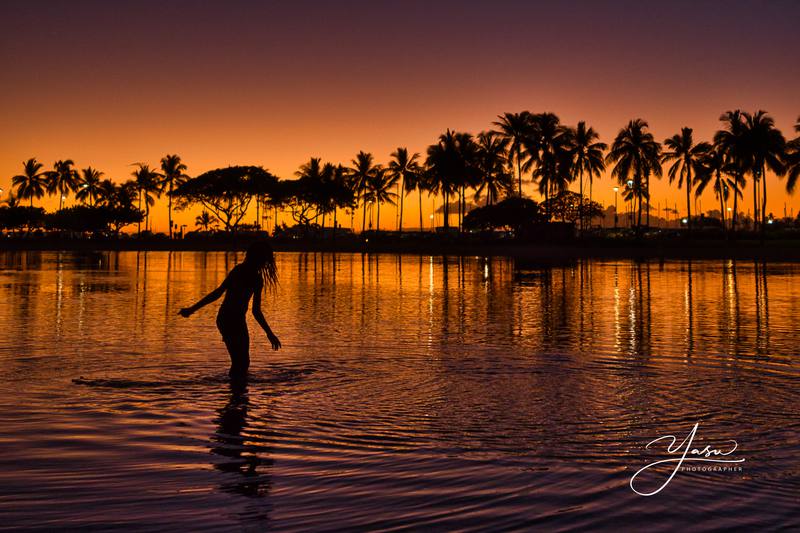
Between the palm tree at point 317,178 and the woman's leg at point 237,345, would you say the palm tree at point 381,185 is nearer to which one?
the palm tree at point 317,178

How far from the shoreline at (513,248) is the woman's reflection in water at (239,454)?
51.1m

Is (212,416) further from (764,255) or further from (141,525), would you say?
(764,255)

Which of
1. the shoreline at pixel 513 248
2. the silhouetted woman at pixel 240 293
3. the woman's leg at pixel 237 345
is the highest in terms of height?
the shoreline at pixel 513 248

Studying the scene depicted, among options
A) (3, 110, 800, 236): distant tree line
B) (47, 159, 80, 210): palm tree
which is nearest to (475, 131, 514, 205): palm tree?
(3, 110, 800, 236): distant tree line

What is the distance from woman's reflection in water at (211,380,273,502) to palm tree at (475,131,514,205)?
260 ft

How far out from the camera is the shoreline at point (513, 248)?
64.1 metres

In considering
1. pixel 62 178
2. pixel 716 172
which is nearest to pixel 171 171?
pixel 62 178

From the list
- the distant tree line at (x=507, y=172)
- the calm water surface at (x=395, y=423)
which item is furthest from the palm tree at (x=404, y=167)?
the calm water surface at (x=395, y=423)

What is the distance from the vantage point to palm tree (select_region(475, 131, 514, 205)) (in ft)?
296

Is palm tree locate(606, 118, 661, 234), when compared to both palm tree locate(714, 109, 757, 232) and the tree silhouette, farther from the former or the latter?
the tree silhouette

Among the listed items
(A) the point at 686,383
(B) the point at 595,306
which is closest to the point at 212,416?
(A) the point at 686,383

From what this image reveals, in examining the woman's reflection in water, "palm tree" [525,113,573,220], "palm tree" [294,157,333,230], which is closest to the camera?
the woman's reflection in water

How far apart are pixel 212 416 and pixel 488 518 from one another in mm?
3684

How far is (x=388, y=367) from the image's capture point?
10.8 metres
